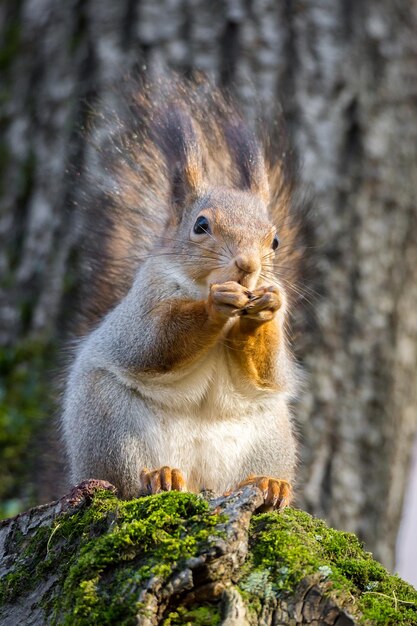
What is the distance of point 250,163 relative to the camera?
271 cm

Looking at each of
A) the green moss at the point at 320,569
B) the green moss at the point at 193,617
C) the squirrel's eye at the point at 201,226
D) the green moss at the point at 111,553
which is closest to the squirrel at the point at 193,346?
the squirrel's eye at the point at 201,226

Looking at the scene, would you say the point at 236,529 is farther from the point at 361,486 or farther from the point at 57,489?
the point at 361,486

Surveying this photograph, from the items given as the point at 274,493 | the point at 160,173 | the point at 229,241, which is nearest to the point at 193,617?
the point at 274,493

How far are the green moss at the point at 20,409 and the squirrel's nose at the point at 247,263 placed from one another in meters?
1.16

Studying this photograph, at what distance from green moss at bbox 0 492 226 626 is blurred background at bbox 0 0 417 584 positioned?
53.9 inches

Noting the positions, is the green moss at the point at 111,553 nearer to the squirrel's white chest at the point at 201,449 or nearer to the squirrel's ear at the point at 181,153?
the squirrel's white chest at the point at 201,449

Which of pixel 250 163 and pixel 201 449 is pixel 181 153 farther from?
pixel 201 449

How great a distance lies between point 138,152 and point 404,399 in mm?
1342

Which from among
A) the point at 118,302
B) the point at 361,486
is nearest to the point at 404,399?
the point at 361,486

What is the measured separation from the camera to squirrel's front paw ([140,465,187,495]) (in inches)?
81.1

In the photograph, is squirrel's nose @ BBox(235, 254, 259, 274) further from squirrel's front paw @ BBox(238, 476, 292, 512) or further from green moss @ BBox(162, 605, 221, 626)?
green moss @ BBox(162, 605, 221, 626)

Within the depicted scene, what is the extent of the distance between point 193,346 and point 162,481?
0.38 metres

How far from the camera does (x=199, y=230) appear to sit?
7.96 ft

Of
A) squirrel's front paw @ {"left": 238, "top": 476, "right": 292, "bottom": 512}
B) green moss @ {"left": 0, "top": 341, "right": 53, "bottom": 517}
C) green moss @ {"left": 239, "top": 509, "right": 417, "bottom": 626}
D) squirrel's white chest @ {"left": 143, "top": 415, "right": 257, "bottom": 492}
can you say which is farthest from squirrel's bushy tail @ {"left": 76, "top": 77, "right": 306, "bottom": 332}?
green moss @ {"left": 239, "top": 509, "right": 417, "bottom": 626}
